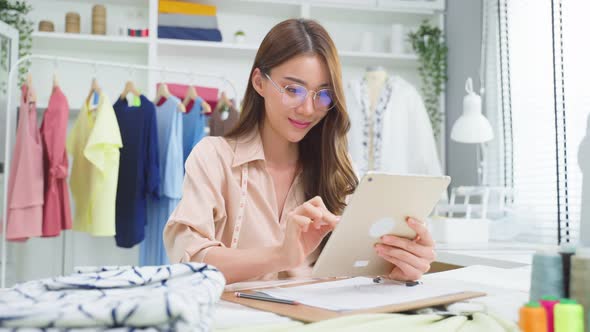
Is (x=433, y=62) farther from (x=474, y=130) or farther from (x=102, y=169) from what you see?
(x=102, y=169)

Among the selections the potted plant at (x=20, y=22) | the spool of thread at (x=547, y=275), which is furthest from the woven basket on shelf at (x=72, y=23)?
the spool of thread at (x=547, y=275)

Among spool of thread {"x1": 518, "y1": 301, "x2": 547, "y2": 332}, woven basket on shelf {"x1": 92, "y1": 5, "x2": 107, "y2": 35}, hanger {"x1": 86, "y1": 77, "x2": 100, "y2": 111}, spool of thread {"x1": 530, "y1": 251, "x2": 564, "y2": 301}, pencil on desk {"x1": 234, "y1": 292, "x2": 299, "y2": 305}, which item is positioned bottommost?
pencil on desk {"x1": 234, "y1": 292, "x2": 299, "y2": 305}

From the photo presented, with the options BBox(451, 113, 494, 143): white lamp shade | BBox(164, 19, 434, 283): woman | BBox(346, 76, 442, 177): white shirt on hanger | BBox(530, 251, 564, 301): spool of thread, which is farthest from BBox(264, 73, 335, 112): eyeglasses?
BBox(346, 76, 442, 177): white shirt on hanger

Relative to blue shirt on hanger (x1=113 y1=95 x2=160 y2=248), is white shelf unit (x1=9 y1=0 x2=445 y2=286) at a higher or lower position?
higher

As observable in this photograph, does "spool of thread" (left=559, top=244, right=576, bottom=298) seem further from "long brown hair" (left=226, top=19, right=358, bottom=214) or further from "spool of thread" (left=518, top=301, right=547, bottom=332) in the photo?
"long brown hair" (left=226, top=19, right=358, bottom=214)

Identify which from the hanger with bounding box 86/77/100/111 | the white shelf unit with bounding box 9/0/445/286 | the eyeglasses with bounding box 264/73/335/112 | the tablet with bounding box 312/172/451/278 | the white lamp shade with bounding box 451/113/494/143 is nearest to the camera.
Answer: the tablet with bounding box 312/172/451/278

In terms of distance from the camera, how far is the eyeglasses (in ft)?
4.39

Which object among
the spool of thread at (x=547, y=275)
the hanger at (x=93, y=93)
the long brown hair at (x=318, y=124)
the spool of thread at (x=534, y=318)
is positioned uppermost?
the hanger at (x=93, y=93)

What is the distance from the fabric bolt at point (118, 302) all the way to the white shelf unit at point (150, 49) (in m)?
2.74

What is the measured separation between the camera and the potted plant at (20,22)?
317 centimetres

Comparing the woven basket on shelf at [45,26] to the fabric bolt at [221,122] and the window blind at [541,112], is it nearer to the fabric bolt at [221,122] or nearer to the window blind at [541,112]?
the fabric bolt at [221,122]

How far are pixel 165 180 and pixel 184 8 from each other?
47.5 inches

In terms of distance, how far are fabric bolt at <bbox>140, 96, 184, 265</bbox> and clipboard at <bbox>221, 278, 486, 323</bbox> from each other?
6.22ft

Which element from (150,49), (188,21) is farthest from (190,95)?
(188,21)
